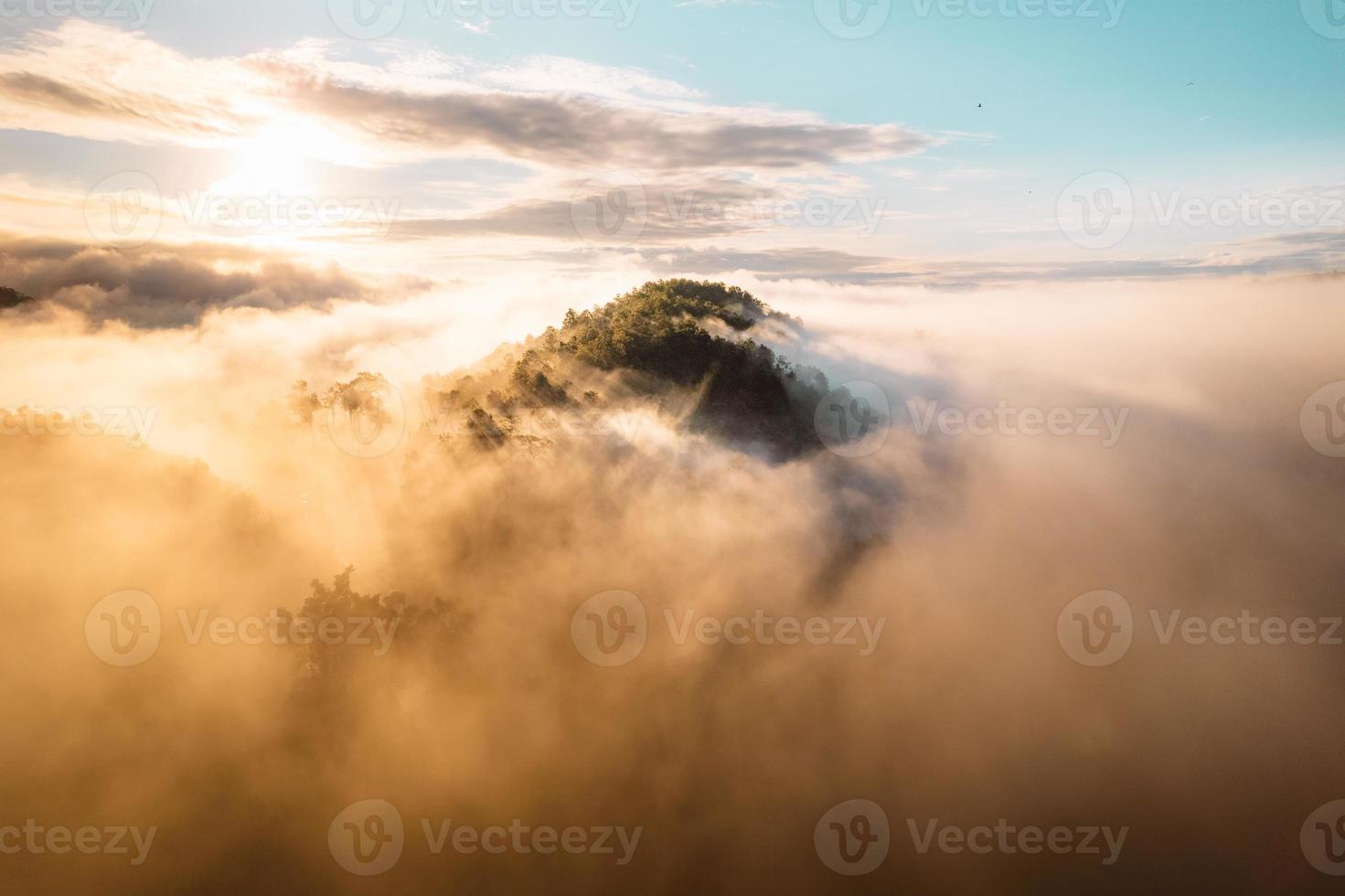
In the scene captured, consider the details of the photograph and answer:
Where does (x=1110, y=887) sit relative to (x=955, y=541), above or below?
below

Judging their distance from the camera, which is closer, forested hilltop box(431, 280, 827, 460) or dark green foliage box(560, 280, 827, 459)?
forested hilltop box(431, 280, 827, 460)

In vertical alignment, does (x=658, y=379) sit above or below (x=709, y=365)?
below

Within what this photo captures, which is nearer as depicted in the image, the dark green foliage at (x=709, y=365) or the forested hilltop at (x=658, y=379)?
the forested hilltop at (x=658, y=379)

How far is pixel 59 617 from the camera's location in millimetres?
30703

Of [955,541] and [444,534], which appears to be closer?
[444,534]

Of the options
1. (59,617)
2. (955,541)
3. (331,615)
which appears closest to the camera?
(59,617)

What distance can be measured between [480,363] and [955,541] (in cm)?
4636

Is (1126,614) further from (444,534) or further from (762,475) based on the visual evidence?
(444,534)

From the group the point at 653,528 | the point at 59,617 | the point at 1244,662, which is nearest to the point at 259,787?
the point at 59,617

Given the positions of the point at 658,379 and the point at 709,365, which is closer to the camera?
the point at 658,379

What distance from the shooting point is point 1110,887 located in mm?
31906

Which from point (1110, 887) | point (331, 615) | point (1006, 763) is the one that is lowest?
point (1110, 887)

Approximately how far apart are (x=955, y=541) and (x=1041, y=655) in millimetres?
13487

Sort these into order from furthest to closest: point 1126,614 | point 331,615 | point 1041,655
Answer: point 1126,614
point 1041,655
point 331,615
